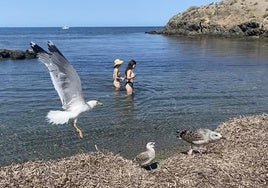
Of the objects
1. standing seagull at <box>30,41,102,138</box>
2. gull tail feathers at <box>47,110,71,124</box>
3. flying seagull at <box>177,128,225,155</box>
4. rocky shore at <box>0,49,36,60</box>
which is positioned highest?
standing seagull at <box>30,41,102,138</box>

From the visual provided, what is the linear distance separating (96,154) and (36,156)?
363 cm

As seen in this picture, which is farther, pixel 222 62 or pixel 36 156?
pixel 222 62

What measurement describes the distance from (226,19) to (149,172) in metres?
92.7

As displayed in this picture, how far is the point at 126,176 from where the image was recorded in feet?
36.7

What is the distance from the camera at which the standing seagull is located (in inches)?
406

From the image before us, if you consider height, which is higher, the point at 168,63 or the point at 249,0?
the point at 249,0

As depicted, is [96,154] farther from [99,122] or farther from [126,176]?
[99,122]

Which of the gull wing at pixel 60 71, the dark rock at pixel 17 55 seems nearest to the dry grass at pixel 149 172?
the gull wing at pixel 60 71

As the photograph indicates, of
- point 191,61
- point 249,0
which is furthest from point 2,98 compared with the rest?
point 249,0

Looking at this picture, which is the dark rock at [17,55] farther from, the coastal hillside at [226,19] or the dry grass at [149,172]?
the coastal hillside at [226,19]

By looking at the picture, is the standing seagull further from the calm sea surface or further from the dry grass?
the calm sea surface

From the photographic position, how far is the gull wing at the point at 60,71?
33.7ft

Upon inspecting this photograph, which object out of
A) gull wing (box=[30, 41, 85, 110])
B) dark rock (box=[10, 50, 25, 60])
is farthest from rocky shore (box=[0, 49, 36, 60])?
gull wing (box=[30, 41, 85, 110])

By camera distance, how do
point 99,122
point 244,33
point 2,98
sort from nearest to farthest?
point 99,122 → point 2,98 → point 244,33
